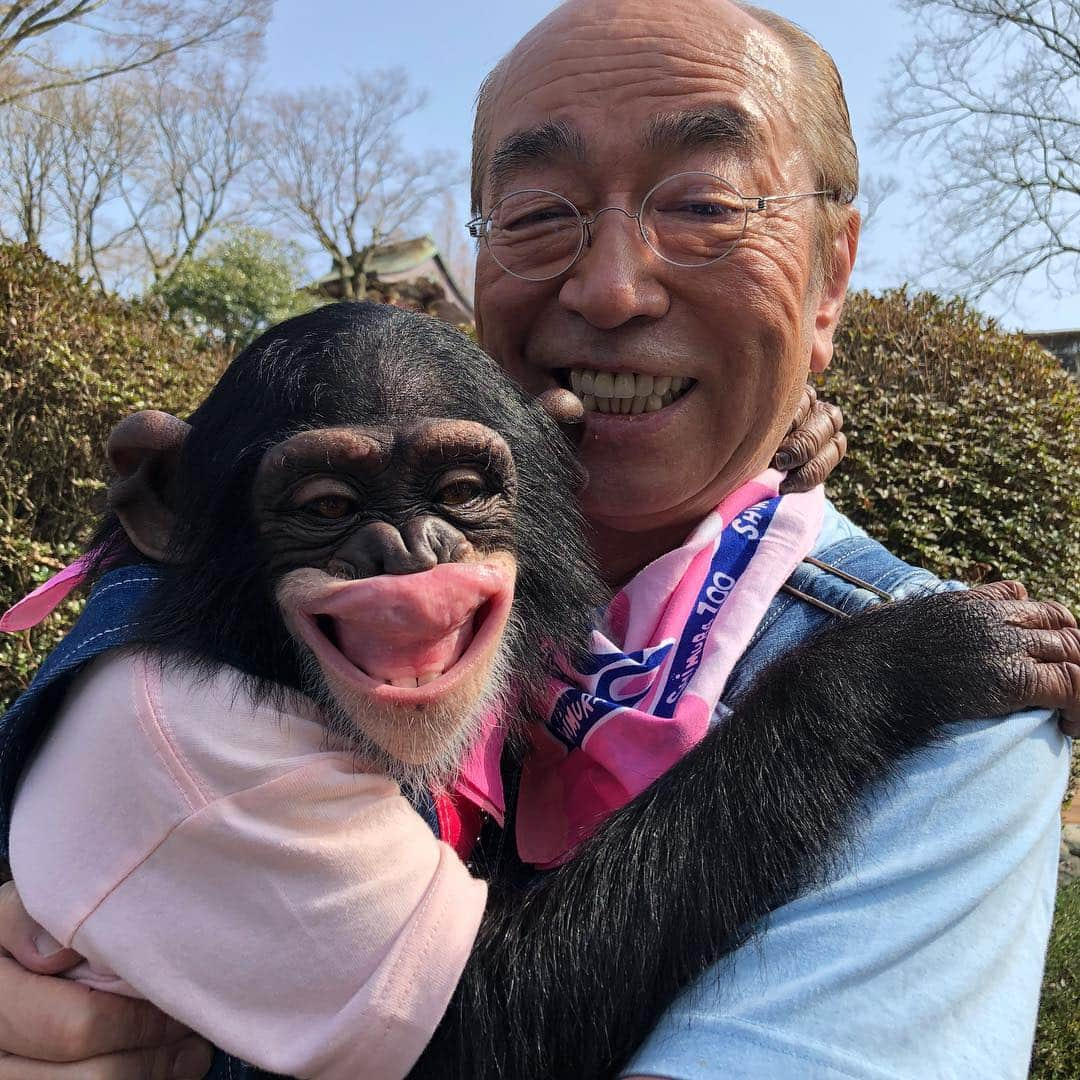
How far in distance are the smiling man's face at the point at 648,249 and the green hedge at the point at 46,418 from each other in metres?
3.17

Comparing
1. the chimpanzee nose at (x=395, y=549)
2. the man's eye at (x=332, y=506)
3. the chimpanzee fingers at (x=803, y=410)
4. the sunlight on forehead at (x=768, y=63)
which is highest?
the sunlight on forehead at (x=768, y=63)

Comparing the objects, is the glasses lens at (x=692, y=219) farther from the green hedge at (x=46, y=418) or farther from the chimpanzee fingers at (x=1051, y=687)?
the green hedge at (x=46, y=418)

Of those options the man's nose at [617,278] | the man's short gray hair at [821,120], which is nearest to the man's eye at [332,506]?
the man's nose at [617,278]

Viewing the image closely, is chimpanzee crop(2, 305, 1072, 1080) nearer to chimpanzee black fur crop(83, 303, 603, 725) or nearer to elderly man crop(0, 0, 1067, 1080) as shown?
chimpanzee black fur crop(83, 303, 603, 725)

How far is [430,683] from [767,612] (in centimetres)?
70

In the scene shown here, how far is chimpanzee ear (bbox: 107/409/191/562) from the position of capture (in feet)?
5.59

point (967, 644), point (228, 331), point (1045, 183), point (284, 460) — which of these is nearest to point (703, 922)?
point (967, 644)

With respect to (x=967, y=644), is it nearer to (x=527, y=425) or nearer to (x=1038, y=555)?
(x=527, y=425)

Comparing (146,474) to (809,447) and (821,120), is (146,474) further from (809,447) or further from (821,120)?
(821,120)

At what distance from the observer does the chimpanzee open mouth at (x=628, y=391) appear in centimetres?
190

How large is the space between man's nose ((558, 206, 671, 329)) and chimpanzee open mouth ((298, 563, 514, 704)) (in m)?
0.58

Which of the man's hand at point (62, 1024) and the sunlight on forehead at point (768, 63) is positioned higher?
the sunlight on forehead at point (768, 63)

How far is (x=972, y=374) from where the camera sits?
15.7 feet

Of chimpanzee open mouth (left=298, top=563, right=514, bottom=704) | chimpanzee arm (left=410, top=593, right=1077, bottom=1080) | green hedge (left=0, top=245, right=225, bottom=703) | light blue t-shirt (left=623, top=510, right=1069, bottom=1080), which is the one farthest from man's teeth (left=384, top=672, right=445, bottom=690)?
green hedge (left=0, top=245, right=225, bottom=703)
